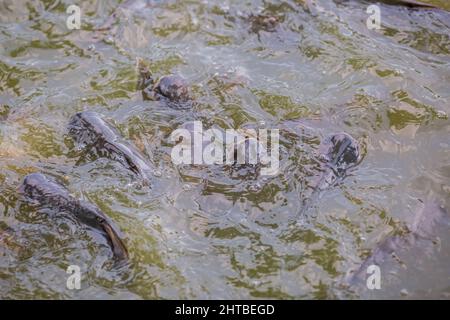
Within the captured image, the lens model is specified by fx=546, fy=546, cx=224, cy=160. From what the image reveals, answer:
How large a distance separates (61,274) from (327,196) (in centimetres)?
183

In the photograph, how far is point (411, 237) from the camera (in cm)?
346

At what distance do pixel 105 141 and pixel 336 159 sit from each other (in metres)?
1.72

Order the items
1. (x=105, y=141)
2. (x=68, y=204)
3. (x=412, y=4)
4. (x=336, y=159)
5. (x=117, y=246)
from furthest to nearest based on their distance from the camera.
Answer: (x=412, y=4) < (x=105, y=141) < (x=336, y=159) < (x=68, y=204) < (x=117, y=246)

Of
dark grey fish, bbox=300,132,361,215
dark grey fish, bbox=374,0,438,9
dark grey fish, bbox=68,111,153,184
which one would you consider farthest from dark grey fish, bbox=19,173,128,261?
dark grey fish, bbox=374,0,438,9

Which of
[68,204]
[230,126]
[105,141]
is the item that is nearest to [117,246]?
[68,204]

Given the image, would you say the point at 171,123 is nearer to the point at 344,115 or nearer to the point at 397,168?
the point at 344,115

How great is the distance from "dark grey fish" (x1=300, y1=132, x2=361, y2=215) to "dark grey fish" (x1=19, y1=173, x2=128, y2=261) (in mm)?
1335

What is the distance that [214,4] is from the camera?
555 centimetres

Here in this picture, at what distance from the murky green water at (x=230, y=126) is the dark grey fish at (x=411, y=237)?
2.5 inches

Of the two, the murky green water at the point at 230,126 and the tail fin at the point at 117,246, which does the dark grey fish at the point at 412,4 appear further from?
the tail fin at the point at 117,246

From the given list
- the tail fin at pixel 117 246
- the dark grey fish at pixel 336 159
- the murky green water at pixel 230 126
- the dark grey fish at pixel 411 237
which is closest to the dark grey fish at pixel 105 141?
the murky green water at pixel 230 126

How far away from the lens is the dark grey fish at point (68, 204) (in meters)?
3.47

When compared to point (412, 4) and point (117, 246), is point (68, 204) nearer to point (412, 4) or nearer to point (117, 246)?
point (117, 246)

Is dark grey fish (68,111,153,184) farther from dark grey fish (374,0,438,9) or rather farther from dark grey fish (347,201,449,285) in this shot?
dark grey fish (374,0,438,9)
